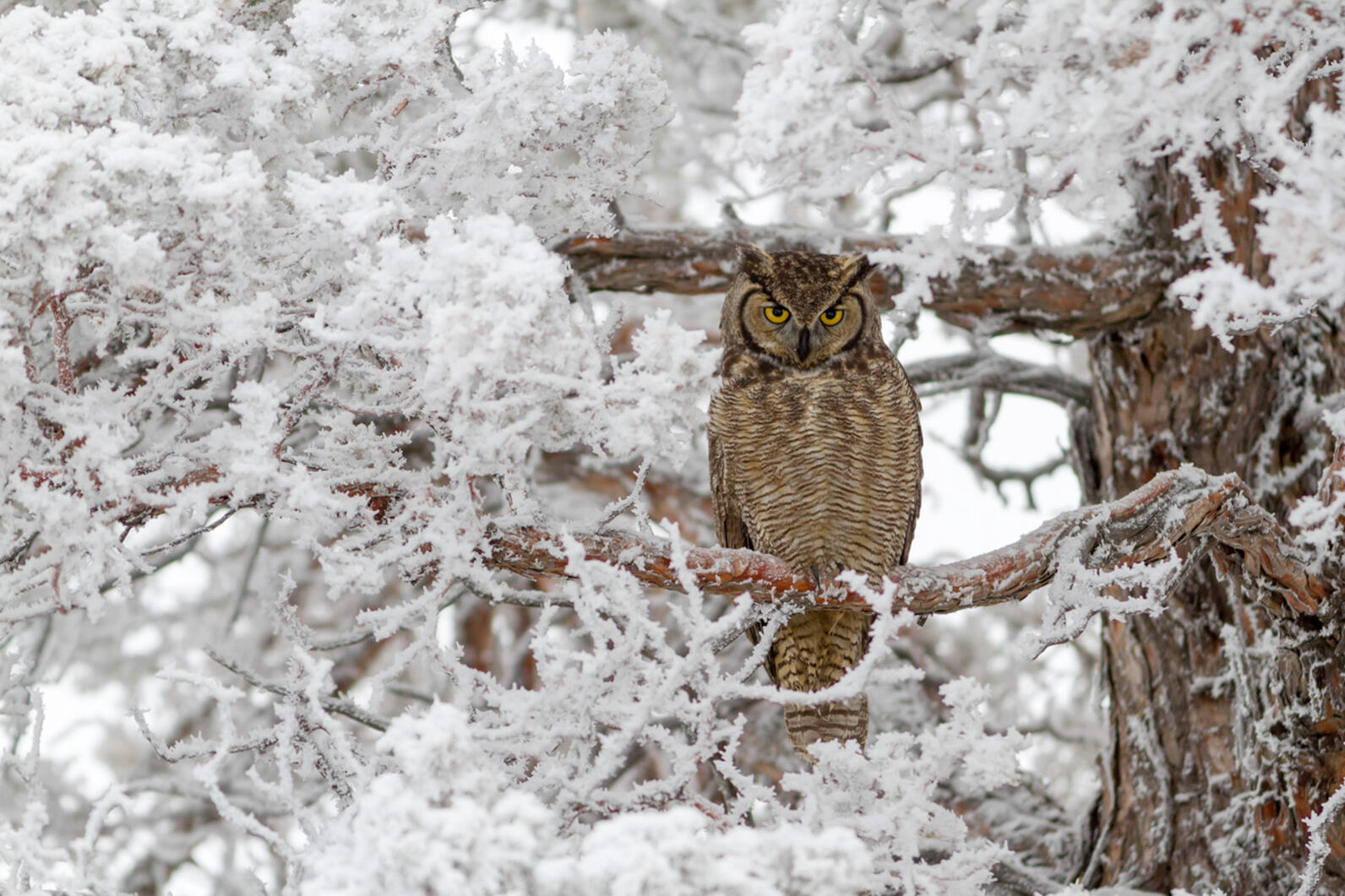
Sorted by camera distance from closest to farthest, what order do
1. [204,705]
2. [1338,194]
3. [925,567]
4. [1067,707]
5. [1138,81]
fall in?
1. [1338,194]
2. [1138,81]
3. [925,567]
4. [204,705]
5. [1067,707]

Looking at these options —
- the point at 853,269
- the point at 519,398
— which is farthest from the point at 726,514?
the point at 519,398

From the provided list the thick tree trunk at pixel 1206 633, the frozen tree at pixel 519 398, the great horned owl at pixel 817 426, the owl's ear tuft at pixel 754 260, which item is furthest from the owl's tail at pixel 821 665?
the owl's ear tuft at pixel 754 260

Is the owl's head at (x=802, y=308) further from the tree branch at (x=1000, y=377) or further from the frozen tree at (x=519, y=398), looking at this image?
the tree branch at (x=1000, y=377)

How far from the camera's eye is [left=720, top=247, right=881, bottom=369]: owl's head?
383 cm

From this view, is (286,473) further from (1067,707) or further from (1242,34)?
(1067,707)

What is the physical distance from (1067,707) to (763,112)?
7.24 meters

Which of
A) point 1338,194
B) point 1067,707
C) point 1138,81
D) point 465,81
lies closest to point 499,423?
point 465,81

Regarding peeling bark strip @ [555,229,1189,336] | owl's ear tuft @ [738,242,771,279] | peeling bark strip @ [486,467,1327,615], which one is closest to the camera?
peeling bark strip @ [486,467,1327,615]

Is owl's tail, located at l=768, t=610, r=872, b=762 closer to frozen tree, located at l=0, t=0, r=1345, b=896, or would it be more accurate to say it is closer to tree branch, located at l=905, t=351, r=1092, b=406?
frozen tree, located at l=0, t=0, r=1345, b=896

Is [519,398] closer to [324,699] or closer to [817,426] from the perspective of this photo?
[324,699]

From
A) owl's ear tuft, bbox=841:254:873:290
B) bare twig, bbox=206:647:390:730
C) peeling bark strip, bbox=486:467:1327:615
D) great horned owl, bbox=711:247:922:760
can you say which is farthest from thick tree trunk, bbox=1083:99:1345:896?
bare twig, bbox=206:647:390:730

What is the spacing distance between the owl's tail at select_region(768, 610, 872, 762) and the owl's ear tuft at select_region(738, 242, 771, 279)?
1068 mm

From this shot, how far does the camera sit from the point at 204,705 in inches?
312

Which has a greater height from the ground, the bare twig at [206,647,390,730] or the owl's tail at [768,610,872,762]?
the bare twig at [206,647,390,730]
